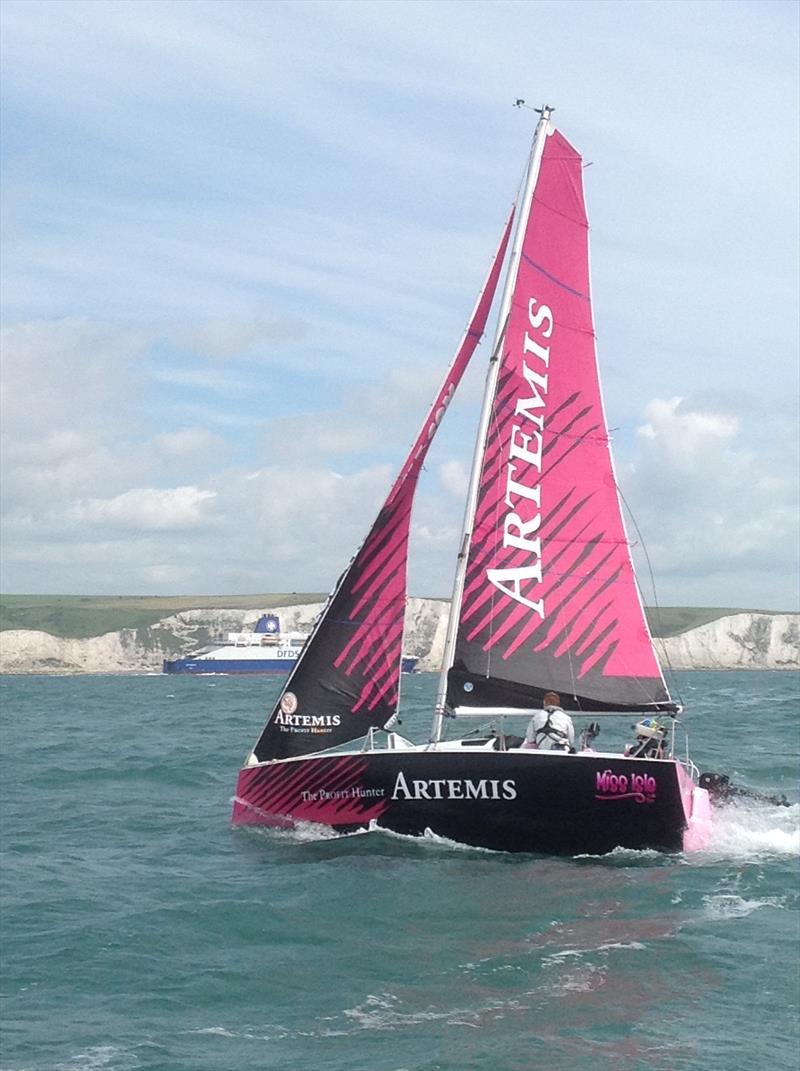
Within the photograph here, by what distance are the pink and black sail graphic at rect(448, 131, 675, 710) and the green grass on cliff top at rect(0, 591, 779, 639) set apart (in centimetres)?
13219

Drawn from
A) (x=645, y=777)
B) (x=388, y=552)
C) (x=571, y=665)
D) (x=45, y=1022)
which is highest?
(x=388, y=552)

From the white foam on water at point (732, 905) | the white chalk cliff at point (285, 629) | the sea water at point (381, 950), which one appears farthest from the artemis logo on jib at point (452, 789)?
the white chalk cliff at point (285, 629)

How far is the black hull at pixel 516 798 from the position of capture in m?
16.8

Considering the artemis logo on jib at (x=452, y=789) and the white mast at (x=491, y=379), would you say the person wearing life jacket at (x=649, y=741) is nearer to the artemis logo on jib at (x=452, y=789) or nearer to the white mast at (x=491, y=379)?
the artemis logo on jib at (x=452, y=789)

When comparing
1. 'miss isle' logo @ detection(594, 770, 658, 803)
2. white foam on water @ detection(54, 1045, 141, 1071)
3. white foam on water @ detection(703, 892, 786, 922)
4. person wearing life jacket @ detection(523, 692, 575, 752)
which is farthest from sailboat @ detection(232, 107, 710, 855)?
white foam on water @ detection(54, 1045, 141, 1071)

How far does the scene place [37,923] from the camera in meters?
14.3

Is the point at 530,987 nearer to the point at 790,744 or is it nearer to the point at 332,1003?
the point at 332,1003

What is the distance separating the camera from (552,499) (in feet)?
63.2

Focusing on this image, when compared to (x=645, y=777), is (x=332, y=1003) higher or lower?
lower

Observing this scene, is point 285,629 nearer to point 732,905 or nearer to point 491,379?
point 491,379

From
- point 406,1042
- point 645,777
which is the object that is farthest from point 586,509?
point 406,1042

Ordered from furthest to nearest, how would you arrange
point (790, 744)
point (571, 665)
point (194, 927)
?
point (790, 744) → point (571, 665) → point (194, 927)

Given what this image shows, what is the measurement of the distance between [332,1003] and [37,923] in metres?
4.33

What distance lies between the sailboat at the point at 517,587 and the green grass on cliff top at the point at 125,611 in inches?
5191
